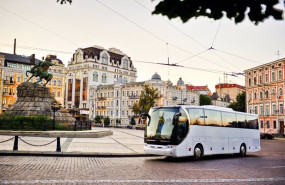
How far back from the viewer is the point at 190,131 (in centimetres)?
1534

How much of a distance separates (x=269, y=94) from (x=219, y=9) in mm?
61719

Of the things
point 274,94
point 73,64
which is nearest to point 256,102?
point 274,94

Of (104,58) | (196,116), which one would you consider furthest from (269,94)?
(104,58)

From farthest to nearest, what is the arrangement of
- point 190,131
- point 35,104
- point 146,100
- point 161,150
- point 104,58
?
point 104,58
point 146,100
point 35,104
point 190,131
point 161,150

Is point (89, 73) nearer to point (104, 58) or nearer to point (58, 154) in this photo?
point (104, 58)

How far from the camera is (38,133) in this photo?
2488cm

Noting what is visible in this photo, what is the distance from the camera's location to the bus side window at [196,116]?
51.5ft

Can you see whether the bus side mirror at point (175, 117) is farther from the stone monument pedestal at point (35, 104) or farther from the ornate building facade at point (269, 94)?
the ornate building facade at point (269, 94)

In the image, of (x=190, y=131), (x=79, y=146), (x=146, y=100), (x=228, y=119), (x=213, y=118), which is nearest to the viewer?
(x=190, y=131)

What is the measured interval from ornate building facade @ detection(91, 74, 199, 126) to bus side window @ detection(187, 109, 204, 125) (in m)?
63.5

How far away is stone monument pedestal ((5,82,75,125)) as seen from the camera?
1138 inches

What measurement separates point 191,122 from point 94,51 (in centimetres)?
8927

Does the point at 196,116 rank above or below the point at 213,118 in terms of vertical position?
above

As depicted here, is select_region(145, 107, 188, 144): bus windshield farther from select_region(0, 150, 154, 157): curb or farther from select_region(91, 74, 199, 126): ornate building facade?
select_region(91, 74, 199, 126): ornate building facade
